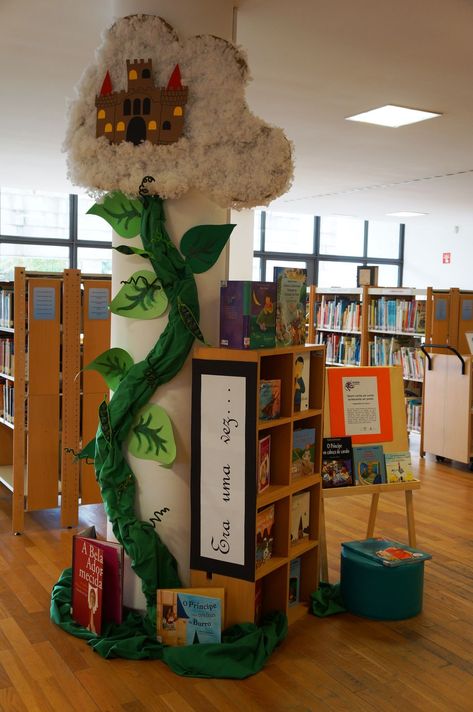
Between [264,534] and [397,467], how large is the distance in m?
1.03

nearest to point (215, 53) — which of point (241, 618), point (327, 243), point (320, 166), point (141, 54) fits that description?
point (141, 54)

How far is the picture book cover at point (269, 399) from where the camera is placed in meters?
3.26

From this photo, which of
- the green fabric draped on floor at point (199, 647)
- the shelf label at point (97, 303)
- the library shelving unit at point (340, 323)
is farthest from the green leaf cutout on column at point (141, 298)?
the library shelving unit at point (340, 323)

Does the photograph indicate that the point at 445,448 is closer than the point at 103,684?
No

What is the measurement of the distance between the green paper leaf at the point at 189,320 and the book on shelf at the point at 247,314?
0.11m

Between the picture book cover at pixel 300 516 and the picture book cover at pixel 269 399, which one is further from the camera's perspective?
the picture book cover at pixel 300 516

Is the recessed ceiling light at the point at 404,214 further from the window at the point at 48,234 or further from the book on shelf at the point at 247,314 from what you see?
the book on shelf at the point at 247,314

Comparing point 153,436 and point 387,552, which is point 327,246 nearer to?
point 387,552

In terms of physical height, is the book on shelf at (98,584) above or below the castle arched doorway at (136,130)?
below

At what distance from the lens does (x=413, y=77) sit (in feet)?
14.8

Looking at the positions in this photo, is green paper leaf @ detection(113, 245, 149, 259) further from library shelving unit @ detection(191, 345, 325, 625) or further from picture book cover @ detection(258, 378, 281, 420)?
picture book cover @ detection(258, 378, 281, 420)

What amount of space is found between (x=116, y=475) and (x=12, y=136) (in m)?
4.29

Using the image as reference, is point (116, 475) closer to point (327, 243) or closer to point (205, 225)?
point (205, 225)

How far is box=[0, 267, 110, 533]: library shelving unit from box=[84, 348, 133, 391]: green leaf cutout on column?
4.51 ft
